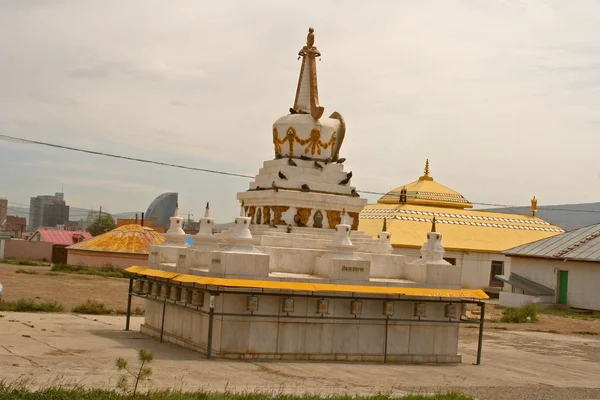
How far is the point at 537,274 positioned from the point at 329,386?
103 ft

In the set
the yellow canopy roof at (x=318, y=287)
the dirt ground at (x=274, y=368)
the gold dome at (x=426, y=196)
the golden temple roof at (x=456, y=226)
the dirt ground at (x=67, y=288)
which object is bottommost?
the dirt ground at (x=67, y=288)

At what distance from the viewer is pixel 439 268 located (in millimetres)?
19391

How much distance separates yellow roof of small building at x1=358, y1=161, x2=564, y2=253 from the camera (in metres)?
52.2

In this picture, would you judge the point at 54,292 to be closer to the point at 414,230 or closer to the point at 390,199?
the point at 414,230

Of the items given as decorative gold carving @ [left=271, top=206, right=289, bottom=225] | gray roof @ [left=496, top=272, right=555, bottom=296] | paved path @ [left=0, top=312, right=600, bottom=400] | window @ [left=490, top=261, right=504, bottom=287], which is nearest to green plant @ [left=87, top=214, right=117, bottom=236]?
window @ [left=490, top=261, right=504, bottom=287]

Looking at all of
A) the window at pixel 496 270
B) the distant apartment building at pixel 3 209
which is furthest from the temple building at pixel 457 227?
the distant apartment building at pixel 3 209

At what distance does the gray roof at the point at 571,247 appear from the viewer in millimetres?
40938

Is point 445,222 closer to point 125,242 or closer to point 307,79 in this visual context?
point 125,242

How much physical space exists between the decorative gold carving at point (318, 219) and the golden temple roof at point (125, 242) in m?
35.8

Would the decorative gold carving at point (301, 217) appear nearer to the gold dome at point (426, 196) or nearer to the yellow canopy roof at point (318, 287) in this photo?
the yellow canopy roof at point (318, 287)

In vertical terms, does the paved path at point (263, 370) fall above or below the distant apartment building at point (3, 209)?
below

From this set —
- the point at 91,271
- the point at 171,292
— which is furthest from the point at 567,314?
the point at 91,271

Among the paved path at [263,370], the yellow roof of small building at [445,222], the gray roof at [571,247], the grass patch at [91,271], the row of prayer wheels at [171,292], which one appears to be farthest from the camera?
the yellow roof of small building at [445,222]

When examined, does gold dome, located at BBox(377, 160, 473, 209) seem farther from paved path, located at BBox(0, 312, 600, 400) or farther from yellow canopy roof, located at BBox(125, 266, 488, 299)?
yellow canopy roof, located at BBox(125, 266, 488, 299)
